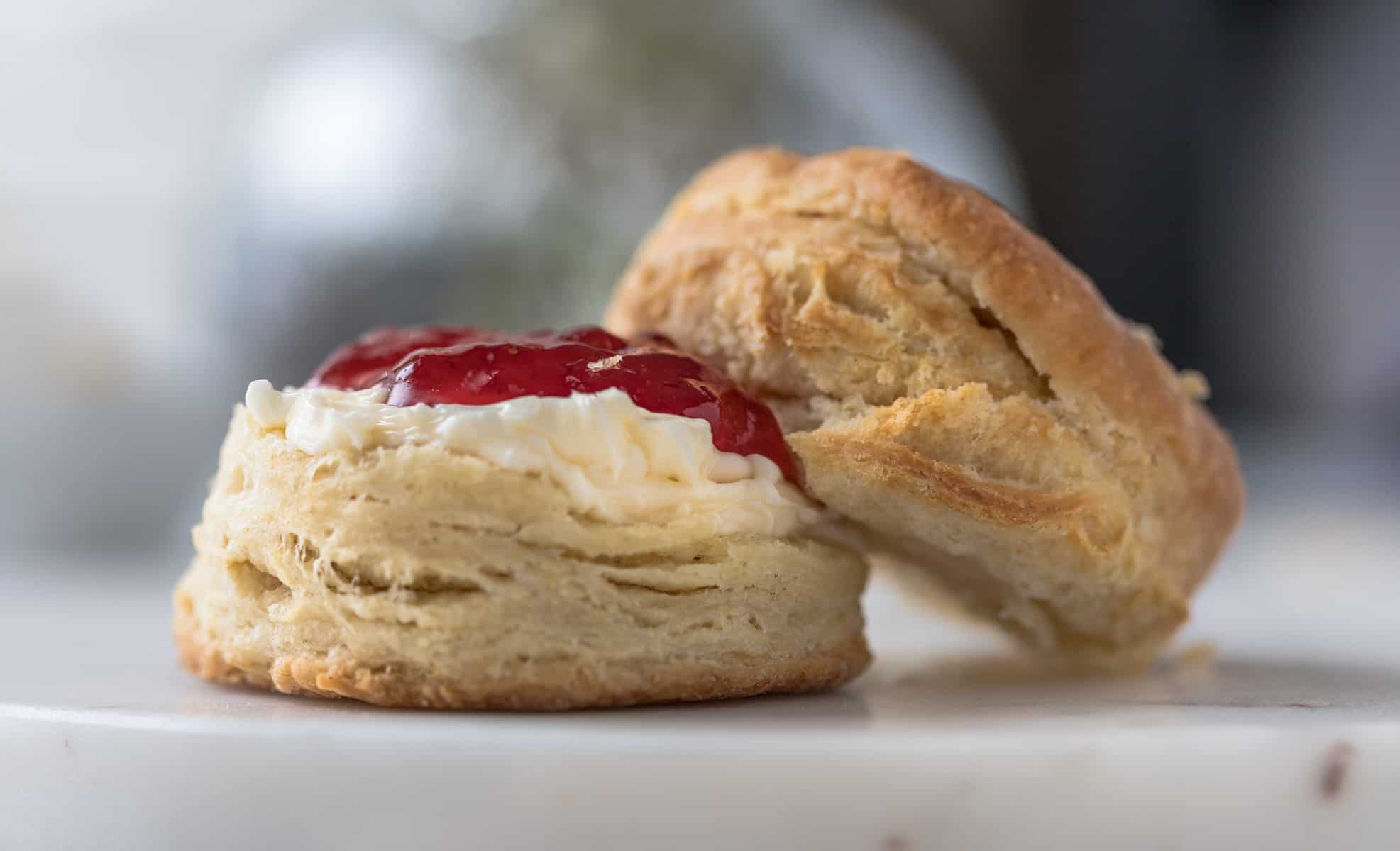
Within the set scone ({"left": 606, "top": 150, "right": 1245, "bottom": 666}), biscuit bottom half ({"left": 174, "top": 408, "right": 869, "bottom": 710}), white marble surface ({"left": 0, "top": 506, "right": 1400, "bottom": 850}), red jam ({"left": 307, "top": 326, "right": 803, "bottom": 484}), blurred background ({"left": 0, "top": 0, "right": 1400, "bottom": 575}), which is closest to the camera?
white marble surface ({"left": 0, "top": 506, "right": 1400, "bottom": 850})

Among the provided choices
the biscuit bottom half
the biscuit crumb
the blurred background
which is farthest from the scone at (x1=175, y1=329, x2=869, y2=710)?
the blurred background

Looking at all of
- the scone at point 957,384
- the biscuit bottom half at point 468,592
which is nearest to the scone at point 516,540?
the biscuit bottom half at point 468,592

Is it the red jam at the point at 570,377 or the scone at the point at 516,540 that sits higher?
the red jam at the point at 570,377

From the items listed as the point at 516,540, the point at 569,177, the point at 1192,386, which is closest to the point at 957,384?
the point at 1192,386

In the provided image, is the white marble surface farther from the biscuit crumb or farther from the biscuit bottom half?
the biscuit crumb

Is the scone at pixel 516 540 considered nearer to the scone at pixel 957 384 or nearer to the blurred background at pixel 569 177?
the scone at pixel 957 384

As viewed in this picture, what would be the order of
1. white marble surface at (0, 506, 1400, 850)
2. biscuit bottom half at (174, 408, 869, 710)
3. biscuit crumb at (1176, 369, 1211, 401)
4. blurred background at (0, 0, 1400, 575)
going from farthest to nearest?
blurred background at (0, 0, 1400, 575), biscuit crumb at (1176, 369, 1211, 401), biscuit bottom half at (174, 408, 869, 710), white marble surface at (0, 506, 1400, 850)

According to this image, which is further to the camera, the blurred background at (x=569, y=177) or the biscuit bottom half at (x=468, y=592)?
the blurred background at (x=569, y=177)

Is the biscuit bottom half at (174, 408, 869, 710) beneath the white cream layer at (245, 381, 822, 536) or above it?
beneath
